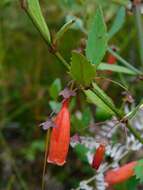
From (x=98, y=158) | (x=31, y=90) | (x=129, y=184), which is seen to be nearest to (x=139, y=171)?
(x=98, y=158)

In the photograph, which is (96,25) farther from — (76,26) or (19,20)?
(19,20)

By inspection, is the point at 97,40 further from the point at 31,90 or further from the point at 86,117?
the point at 31,90

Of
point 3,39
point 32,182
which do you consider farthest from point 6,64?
point 32,182

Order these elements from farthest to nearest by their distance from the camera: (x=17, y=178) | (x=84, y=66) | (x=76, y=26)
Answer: (x=17, y=178), (x=76, y=26), (x=84, y=66)

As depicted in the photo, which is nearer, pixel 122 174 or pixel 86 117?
pixel 122 174

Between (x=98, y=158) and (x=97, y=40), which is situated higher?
(x=97, y=40)

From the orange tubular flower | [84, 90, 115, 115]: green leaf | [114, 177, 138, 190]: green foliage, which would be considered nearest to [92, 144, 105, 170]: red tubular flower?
[84, 90, 115, 115]: green leaf

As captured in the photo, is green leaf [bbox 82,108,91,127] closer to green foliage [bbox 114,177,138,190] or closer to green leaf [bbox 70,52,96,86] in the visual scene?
green foliage [bbox 114,177,138,190]
